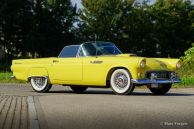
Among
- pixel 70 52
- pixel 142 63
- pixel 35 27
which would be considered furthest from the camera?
pixel 35 27

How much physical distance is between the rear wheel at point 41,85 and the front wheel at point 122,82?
2.72 metres

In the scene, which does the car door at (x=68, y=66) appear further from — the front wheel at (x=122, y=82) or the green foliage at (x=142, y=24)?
the green foliage at (x=142, y=24)

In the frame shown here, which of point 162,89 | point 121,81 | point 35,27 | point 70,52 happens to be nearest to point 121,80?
point 121,81

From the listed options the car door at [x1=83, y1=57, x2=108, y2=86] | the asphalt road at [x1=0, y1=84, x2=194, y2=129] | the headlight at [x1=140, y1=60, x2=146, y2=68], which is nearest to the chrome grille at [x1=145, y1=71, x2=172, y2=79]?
the headlight at [x1=140, y1=60, x2=146, y2=68]

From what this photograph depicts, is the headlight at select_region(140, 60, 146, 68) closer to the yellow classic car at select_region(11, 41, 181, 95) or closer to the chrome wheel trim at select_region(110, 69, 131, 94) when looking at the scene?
the yellow classic car at select_region(11, 41, 181, 95)

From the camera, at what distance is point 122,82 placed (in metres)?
15.9

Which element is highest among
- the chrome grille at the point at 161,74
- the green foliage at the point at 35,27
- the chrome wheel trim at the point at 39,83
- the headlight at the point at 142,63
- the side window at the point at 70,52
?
the green foliage at the point at 35,27

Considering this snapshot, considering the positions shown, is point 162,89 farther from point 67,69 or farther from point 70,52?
point 70,52

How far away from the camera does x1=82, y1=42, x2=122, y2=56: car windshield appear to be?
17156 mm

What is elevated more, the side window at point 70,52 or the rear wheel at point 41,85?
the side window at point 70,52

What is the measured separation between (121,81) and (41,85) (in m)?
3.30

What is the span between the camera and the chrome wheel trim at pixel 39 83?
18.0 m

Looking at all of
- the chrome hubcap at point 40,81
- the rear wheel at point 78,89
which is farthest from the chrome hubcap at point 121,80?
the chrome hubcap at point 40,81

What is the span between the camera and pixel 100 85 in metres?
16.6
